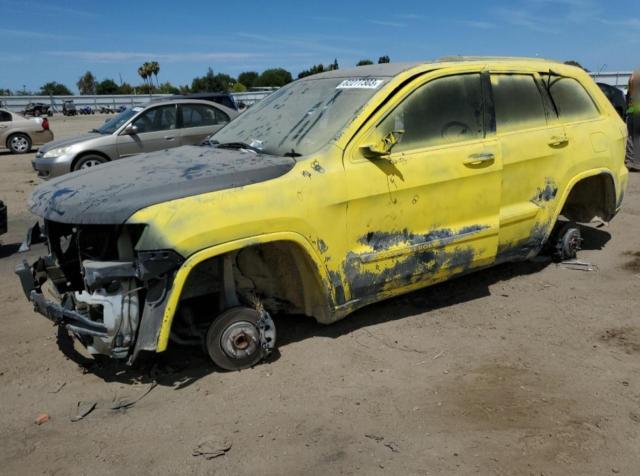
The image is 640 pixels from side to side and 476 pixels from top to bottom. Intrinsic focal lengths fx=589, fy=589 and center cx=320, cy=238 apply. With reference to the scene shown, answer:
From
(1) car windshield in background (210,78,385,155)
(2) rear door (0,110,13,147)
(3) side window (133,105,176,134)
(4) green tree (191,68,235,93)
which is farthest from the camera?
(4) green tree (191,68,235,93)

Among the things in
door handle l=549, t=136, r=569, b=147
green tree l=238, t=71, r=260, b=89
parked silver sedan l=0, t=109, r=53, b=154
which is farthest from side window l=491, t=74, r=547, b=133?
green tree l=238, t=71, r=260, b=89

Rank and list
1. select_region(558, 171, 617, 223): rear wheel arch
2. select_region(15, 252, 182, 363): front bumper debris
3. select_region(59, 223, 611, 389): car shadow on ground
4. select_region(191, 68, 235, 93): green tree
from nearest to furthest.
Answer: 1. select_region(15, 252, 182, 363): front bumper debris
2. select_region(59, 223, 611, 389): car shadow on ground
3. select_region(558, 171, 617, 223): rear wheel arch
4. select_region(191, 68, 235, 93): green tree

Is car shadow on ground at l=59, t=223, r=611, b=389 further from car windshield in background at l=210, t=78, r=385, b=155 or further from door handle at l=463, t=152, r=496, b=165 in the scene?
car windshield in background at l=210, t=78, r=385, b=155

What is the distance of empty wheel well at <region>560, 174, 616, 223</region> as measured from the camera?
546 centimetres

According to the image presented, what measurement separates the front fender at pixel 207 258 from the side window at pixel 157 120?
8507 mm

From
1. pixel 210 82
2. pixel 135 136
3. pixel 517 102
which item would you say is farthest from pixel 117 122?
pixel 210 82

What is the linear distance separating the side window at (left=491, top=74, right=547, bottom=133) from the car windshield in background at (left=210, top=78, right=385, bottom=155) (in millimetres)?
1065

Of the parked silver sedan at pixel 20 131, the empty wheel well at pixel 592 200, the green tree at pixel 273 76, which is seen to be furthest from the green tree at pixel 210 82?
the empty wheel well at pixel 592 200

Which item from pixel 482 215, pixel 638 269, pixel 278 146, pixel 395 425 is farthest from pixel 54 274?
pixel 638 269

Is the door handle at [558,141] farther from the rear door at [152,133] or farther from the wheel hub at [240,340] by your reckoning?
the rear door at [152,133]

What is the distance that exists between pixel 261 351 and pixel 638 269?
379cm

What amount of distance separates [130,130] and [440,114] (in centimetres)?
830

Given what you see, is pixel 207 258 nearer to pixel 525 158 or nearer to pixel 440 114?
pixel 440 114

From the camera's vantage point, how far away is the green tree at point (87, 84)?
3684 inches
